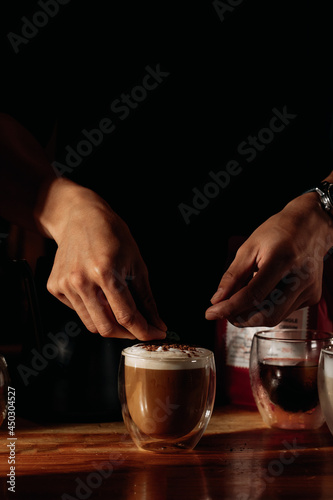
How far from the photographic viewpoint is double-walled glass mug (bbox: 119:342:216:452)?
0.95 meters

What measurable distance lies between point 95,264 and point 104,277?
27mm

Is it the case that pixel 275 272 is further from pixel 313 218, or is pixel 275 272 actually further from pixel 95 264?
pixel 95 264

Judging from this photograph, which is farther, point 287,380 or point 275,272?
point 287,380

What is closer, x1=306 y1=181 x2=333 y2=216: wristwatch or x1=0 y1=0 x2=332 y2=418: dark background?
x1=306 y1=181 x2=333 y2=216: wristwatch

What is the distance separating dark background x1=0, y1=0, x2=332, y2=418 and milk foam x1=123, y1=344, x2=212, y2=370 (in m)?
0.34

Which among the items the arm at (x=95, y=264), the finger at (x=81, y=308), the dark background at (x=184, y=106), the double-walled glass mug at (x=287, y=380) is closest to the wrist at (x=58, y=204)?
the arm at (x=95, y=264)

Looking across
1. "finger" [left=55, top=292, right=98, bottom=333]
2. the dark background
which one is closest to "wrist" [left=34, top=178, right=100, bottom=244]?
"finger" [left=55, top=292, right=98, bottom=333]

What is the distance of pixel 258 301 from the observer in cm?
98

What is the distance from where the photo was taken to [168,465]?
892 mm

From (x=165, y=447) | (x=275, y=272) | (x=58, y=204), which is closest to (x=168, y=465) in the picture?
(x=165, y=447)

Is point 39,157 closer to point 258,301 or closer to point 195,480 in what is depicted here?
point 258,301

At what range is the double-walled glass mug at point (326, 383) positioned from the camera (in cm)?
98

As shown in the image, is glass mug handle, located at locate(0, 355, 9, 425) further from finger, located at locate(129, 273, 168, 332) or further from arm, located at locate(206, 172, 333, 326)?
arm, located at locate(206, 172, 333, 326)

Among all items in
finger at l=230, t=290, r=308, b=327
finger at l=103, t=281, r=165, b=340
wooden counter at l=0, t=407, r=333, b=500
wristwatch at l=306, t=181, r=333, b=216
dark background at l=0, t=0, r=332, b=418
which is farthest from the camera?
dark background at l=0, t=0, r=332, b=418
